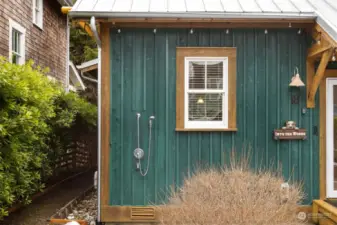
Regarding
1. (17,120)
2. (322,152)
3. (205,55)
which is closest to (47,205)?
(17,120)

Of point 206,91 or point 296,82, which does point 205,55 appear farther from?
point 296,82

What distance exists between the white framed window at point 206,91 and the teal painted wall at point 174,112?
219 mm

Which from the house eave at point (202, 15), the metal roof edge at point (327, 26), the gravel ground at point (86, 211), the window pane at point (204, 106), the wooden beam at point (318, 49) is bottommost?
the gravel ground at point (86, 211)

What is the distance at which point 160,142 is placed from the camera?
249 inches

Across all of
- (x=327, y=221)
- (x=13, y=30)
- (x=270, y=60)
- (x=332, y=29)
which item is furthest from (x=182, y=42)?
(x=13, y=30)

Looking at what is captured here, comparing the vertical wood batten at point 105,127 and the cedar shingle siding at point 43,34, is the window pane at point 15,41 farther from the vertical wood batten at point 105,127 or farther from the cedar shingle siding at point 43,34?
the vertical wood batten at point 105,127

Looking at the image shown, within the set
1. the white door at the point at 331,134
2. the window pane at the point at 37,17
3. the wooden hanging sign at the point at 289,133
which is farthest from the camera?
the window pane at the point at 37,17

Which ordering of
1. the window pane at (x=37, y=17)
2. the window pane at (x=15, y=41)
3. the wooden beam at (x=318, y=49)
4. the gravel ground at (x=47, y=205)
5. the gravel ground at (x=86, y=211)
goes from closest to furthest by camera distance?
the wooden beam at (x=318, y=49), the gravel ground at (x=47, y=205), the gravel ground at (x=86, y=211), the window pane at (x=15, y=41), the window pane at (x=37, y=17)

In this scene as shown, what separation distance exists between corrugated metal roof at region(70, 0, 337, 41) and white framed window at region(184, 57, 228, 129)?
802 millimetres

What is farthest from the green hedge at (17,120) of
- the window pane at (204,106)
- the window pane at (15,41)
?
the window pane at (15,41)

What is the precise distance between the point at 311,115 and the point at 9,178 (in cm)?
487

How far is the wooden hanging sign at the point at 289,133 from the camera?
6.28 m

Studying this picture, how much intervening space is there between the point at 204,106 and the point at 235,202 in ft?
8.23

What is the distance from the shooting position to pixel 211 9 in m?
6.07
